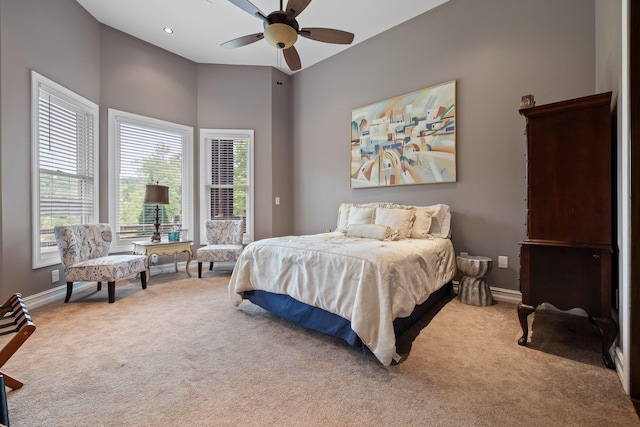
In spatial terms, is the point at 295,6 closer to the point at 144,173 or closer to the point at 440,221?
the point at 440,221

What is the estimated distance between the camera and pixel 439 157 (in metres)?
3.35

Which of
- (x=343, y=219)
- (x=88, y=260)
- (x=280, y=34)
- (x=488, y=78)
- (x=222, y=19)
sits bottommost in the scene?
(x=88, y=260)

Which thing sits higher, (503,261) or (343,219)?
(343,219)

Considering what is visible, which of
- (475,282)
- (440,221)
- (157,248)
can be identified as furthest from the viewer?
(157,248)

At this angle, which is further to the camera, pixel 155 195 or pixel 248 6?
pixel 155 195

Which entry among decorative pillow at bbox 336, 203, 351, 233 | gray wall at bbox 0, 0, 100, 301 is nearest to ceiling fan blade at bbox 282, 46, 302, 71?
decorative pillow at bbox 336, 203, 351, 233

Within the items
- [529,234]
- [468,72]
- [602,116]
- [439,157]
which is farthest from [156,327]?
[468,72]

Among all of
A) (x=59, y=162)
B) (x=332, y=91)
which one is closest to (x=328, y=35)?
(x=332, y=91)

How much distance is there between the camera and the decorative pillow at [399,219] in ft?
9.96

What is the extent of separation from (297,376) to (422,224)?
2143mm

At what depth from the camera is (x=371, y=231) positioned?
2900mm

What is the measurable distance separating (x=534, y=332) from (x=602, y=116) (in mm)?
1648

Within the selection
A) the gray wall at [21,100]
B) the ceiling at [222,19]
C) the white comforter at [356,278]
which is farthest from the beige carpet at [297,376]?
the ceiling at [222,19]
